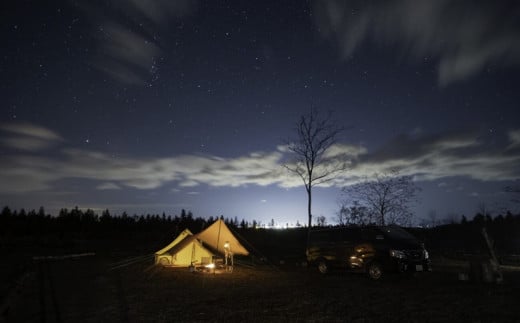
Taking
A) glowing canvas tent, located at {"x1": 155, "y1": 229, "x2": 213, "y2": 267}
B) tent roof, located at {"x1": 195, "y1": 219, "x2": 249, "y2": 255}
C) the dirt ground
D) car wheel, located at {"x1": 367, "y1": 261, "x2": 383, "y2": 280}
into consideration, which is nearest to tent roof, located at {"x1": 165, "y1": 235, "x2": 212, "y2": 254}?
glowing canvas tent, located at {"x1": 155, "y1": 229, "x2": 213, "y2": 267}

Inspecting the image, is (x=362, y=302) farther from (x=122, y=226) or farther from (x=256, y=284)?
(x=122, y=226)

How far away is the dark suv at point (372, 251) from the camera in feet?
47.7

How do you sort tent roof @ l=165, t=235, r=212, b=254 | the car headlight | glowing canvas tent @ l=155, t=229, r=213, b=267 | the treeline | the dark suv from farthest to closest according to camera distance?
the treeline
tent roof @ l=165, t=235, r=212, b=254
glowing canvas tent @ l=155, t=229, r=213, b=267
the dark suv
the car headlight

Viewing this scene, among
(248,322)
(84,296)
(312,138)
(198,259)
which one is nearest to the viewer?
(248,322)

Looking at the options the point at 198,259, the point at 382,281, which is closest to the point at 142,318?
the point at 382,281

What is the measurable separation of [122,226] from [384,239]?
123 m

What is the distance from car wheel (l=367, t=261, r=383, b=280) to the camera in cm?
1482

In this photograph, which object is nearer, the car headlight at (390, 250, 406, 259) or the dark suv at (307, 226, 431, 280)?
the car headlight at (390, 250, 406, 259)

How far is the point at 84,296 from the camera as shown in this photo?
12672 millimetres

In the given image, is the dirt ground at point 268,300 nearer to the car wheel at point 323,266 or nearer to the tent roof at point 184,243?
the car wheel at point 323,266

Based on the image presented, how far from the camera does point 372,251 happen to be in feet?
49.7

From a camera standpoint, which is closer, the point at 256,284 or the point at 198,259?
the point at 256,284

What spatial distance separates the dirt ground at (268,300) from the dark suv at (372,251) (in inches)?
24.4

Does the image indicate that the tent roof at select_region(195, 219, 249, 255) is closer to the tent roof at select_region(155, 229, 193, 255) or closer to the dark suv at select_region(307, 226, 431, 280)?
the tent roof at select_region(155, 229, 193, 255)
